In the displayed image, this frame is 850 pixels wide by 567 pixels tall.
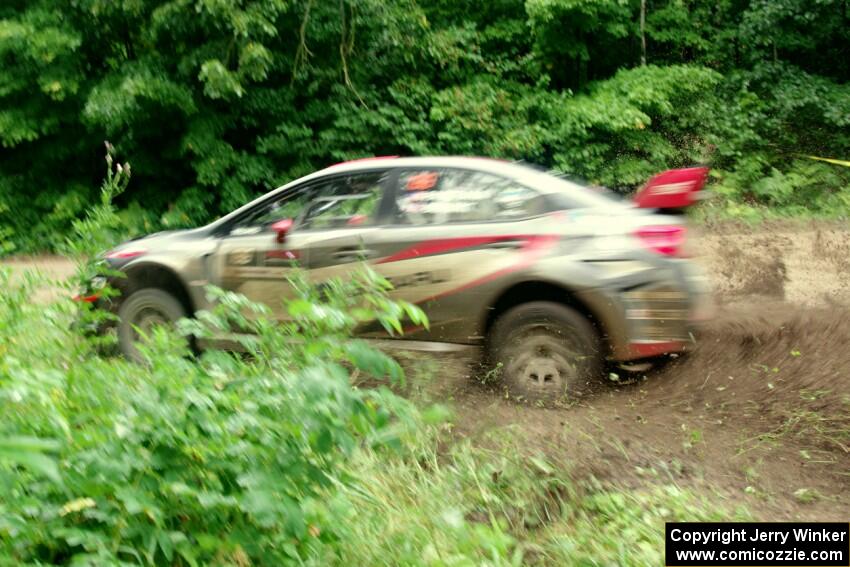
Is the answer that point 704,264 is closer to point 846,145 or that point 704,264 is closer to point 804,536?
point 804,536

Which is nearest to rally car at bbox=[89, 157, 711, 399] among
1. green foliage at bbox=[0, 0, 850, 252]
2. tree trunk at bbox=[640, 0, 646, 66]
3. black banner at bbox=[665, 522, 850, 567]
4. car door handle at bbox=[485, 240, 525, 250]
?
car door handle at bbox=[485, 240, 525, 250]

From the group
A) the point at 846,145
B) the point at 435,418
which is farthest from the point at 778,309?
the point at 846,145

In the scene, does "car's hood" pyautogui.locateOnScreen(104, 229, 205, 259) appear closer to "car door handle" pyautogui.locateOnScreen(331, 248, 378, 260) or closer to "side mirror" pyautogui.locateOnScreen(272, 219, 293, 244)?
"side mirror" pyautogui.locateOnScreen(272, 219, 293, 244)

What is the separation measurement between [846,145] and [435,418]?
1480 centimetres

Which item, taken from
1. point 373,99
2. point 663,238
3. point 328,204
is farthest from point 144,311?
point 373,99

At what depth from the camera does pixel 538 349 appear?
4.99m

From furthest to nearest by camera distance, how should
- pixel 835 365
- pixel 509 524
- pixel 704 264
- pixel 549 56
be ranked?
pixel 549 56
pixel 704 264
pixel 835 365
pixel 509 524

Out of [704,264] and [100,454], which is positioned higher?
[100,454]

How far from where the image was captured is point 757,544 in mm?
3230

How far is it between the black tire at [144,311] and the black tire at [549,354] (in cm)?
258

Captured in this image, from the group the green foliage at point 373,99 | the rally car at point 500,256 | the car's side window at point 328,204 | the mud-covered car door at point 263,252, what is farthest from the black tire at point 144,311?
the green foliage at point 373,99

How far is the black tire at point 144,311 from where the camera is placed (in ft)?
19.3

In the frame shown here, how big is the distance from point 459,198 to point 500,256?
55cm

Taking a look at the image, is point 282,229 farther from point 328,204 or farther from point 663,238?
point 663,238
